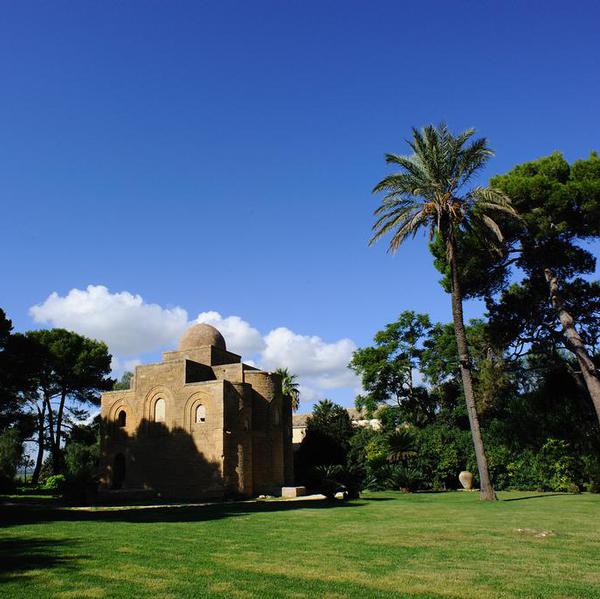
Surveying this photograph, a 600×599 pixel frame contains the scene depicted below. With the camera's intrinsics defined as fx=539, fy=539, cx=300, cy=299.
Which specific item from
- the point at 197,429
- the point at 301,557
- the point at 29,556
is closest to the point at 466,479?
the point at 197,429

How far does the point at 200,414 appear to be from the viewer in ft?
90.6

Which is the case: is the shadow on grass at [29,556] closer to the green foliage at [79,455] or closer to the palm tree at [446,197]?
the palm tree at [446,197]

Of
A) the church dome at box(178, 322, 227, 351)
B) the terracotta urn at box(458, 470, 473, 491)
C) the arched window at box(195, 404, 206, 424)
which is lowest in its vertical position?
the terracotta urn at box(458, 470, 473, 491)

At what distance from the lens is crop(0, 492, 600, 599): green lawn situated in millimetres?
5898

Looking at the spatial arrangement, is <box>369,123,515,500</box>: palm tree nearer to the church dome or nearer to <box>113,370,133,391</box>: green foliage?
the church dome

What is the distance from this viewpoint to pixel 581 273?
24281mm

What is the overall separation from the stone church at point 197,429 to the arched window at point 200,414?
0.05 meters

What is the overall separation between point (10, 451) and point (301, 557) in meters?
31.9

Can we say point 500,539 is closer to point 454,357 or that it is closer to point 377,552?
point 377,552

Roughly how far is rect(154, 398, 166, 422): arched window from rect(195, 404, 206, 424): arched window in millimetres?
2397

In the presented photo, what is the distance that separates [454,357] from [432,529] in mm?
26082

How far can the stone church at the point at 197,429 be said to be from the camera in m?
26.5

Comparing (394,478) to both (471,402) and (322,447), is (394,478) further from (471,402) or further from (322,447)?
(471,402)

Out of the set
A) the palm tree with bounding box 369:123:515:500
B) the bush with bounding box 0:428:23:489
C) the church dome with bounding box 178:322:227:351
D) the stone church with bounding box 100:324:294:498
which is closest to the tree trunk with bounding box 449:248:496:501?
the palm tree with bounding box 369:123:515:500
